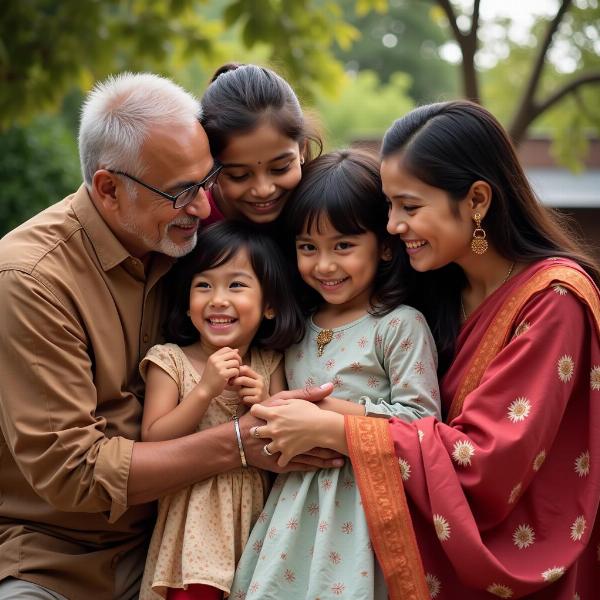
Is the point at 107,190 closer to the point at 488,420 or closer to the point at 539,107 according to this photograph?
the point at 488,420

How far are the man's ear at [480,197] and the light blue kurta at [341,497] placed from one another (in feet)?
1.29

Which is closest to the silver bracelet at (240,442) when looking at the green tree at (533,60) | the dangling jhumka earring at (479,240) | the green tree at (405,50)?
the dangling jhumka earring at (479,240)

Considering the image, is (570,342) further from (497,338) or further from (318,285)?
(318,285)

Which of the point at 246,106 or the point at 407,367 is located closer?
the point at 407,367

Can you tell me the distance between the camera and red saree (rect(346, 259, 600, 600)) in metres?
2.72

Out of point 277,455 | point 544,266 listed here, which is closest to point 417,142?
point 544,266

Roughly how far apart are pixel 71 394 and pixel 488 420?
128cm

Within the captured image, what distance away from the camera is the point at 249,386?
9.77 feet

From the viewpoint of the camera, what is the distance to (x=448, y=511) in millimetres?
2719

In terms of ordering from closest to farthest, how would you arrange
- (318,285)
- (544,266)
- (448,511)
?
(448,511)
(544,266)
(318,285)

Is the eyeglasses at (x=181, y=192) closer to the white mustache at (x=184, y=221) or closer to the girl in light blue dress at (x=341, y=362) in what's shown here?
the white mustache at (x=184, y=221)

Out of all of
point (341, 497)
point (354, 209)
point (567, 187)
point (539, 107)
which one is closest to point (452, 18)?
point (539, 107)

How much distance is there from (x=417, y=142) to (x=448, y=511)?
1.15 metres

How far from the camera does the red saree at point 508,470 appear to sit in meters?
2.72
